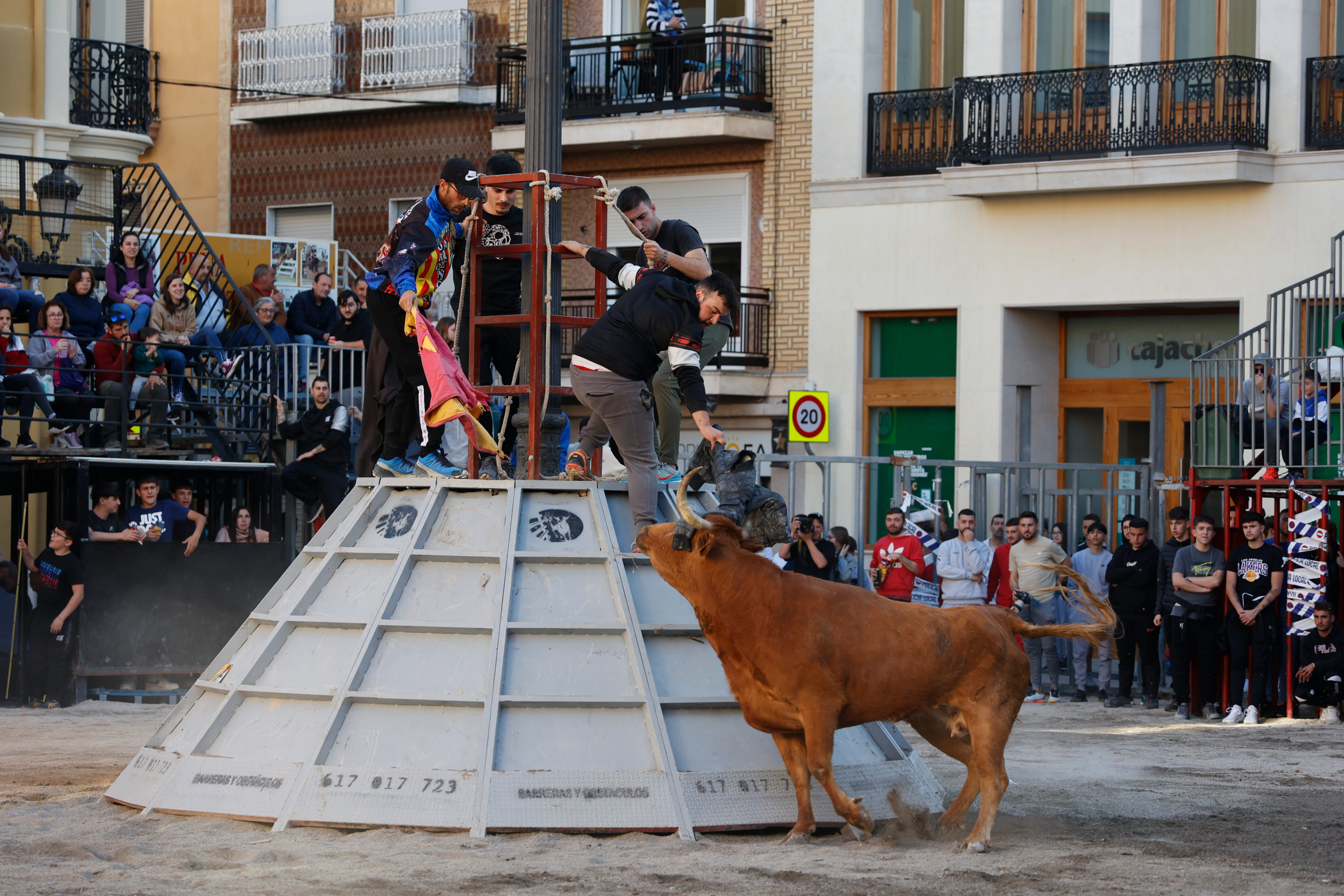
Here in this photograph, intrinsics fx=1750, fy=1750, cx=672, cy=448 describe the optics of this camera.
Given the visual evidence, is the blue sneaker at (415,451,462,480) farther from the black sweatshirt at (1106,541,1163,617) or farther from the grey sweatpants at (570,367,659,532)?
the black sweatshirt at (1106,541,1163,617)

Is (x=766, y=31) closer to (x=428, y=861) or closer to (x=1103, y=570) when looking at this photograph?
(x=1103, y=570)

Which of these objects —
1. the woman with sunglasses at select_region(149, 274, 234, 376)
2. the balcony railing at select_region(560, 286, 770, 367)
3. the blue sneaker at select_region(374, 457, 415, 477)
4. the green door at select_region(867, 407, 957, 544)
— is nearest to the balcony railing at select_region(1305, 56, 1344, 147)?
the green door at select_region(867, 407, 957, 544)

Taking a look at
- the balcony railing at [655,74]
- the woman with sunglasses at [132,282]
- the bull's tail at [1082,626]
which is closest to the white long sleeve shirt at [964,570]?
the bull's tail at [1082,626]

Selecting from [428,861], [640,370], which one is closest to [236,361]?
[640,370]

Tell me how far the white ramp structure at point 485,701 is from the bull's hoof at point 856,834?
0.11m

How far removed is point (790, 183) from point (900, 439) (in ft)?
13.3

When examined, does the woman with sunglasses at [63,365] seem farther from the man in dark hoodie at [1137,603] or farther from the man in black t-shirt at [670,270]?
the man in dark hoodie at [1137,603]

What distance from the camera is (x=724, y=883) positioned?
779 centimetres

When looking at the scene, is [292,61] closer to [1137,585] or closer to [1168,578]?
[1137,585]

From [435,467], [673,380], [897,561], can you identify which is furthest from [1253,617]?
[435,467]

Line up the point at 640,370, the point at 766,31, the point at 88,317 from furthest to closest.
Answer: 1. the point at 766,31
2. the point at 88,317
3. the point at 640,370

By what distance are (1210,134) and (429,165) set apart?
12315 millimetres

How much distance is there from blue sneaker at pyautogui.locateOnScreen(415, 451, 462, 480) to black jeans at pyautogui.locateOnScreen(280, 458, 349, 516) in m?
7.30

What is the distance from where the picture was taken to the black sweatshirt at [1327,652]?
49.5ft
